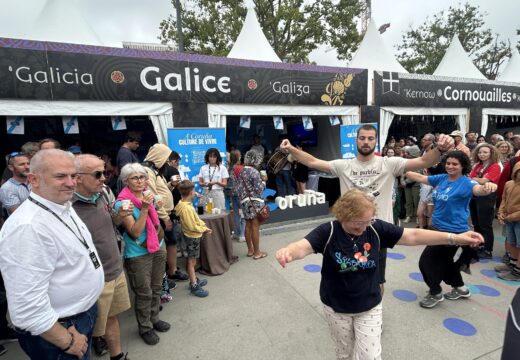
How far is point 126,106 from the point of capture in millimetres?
5336

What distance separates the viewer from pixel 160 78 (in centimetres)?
550

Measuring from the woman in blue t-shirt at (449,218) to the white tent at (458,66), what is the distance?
10.2m

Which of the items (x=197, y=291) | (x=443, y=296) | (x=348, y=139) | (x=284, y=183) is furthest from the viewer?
(x=284, y=183)

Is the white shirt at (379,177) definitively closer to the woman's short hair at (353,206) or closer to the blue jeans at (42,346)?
the woman's short hair at (353,206)

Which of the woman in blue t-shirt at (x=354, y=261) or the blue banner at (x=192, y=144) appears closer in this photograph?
the woman in blue t-shirt at (x=354, y=261)

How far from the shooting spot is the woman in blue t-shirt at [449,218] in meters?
Result: 2.91

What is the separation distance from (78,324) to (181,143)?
436cm

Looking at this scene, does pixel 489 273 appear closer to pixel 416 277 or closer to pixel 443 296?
pixel 416 277

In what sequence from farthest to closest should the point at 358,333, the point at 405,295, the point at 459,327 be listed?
the point at 405,295 < the point at 459,327 < the point at 358,333

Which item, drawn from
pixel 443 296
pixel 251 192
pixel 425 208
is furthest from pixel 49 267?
pixel 425 208

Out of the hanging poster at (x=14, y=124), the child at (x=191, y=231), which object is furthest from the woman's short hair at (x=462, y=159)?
the hanging poster at (x=14, y=124)

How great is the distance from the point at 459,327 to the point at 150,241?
3.13 metres

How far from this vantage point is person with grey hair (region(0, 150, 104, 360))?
1.30 metres

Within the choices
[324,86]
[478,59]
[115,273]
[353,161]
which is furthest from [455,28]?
[115,273]
